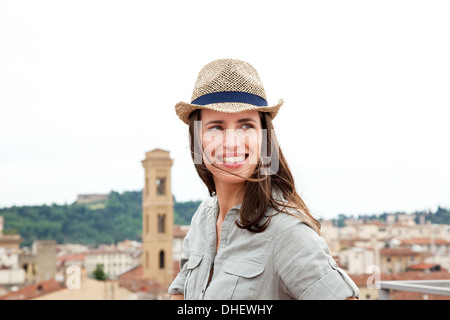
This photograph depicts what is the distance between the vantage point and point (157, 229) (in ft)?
95.8

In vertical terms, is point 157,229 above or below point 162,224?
below

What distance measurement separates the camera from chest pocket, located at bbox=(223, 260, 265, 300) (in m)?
0.68

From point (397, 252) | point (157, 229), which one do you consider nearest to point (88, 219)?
point (157, 229)

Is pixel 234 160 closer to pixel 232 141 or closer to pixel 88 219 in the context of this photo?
pixel 232 141

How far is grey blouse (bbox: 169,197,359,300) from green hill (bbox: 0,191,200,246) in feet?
89.4

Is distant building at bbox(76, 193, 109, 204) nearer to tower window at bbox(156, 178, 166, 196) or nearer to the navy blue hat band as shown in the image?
tower window at bbox(156, 178, 166, 196)

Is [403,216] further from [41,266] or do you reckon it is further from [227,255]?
[227,255]

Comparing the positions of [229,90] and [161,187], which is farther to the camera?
[161,187]

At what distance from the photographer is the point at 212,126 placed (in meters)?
0.75

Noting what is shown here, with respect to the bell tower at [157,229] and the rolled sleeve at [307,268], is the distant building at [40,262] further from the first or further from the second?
the rolled sleeve at [307,268]

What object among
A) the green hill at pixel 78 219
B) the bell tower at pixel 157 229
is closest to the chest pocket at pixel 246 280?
the green hill at pixel 78 219

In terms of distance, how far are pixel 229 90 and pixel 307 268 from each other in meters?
0.25
